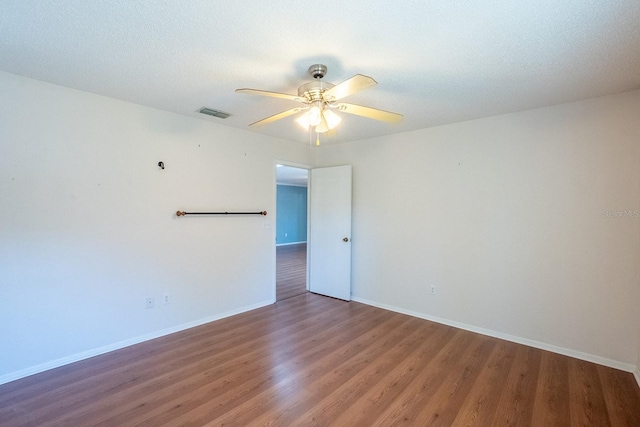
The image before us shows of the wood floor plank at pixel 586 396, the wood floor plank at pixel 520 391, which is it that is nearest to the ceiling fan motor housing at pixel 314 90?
the wood floor plank at pixel 520 391

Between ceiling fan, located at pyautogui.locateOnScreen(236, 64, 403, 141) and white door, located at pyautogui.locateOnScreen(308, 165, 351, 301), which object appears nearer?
ceiling fan, located at pyautogui.locateOnScreen(236, 64, 403, 141)

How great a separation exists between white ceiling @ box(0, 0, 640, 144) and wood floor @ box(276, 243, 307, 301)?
10.4 ft

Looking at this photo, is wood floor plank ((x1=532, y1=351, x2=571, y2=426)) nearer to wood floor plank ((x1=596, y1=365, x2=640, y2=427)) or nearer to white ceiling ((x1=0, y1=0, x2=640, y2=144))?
wood floor plank ((x1=596, y1=365, x2=640, y2=427))

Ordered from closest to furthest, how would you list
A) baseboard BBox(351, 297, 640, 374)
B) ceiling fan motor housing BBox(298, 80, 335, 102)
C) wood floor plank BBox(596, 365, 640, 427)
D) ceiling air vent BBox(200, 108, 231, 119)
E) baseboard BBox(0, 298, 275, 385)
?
wood floor plank BBox(596, 365, 640, 427)
ceiling fan motor housing BBox(298, 80, 335, 102)
baseboard BBox(0, 298, 275, 385)
baseboard BBox(351, 297, 640, 374)
ceiling air vent BBox(200, 108, 231, 119)

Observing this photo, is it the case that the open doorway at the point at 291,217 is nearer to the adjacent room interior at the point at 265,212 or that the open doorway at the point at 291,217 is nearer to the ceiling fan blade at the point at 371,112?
the adjacent room interior at the point at 265,212

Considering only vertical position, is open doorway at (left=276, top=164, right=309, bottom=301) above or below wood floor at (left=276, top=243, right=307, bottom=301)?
above

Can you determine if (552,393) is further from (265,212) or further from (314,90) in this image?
(265,212)

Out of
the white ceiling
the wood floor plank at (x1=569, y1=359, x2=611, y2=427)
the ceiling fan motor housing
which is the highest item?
the white ceiling

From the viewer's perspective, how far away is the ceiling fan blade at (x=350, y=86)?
170 cm

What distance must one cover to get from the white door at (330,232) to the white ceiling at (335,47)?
1.89m

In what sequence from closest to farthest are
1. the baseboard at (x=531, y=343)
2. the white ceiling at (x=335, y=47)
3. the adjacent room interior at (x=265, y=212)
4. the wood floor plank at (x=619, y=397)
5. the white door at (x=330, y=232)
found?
the white ceiling at (x=335, y=47) < the adjacent room interior at (x=265, y=212) < the wood floor plank at (x=619, y=397) < the baseboard at (x=531, y=343) < the white door at (x=330, y=232)

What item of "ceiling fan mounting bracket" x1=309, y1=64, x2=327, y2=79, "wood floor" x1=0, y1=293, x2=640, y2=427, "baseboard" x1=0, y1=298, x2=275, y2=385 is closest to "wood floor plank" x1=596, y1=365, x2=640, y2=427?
"wood floor" x1=0, y1=293, x2=640, y2=427

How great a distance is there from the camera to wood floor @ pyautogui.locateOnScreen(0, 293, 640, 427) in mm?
1963

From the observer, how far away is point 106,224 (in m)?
2.81
